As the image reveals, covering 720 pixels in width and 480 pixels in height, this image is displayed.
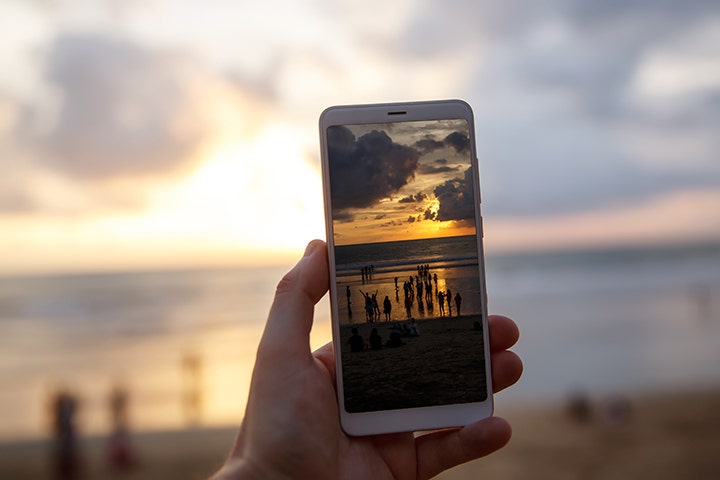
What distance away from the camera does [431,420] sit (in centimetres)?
239

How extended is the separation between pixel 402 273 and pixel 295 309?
18.5 inches

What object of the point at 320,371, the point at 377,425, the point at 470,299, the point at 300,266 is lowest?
the point at 377,425

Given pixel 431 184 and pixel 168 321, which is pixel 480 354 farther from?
pixel 168 321

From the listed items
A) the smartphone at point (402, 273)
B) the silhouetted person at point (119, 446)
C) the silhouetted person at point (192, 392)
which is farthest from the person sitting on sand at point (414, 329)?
the silhouetted person at point (192, 392)

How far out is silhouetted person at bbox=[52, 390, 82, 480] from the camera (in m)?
8.88

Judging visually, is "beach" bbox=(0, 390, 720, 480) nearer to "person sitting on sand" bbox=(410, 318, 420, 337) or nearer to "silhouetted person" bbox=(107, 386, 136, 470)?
"silhouetted person" bbox=(107, 386, 136, 470)

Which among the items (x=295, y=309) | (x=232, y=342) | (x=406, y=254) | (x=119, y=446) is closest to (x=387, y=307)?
(x=406, y=254)

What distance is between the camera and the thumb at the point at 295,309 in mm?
Result: 2234

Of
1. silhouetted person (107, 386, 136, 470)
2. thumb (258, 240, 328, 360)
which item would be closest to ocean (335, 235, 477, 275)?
thumb (258, 240, 328, 360)

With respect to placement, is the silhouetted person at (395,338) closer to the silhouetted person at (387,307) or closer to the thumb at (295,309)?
the silhouetted person at (387,307)

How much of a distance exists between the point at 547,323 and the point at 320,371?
17.1 metres

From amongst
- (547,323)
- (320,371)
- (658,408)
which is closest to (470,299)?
(320,371)

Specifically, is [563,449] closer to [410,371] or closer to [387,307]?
[410,371]

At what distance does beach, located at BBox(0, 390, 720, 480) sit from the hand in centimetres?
615
